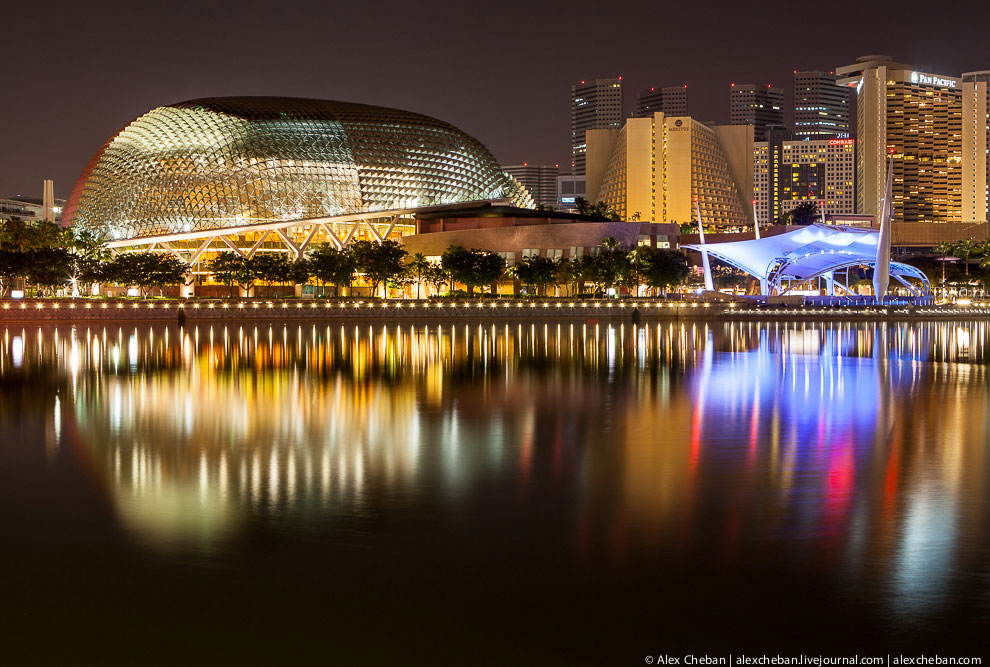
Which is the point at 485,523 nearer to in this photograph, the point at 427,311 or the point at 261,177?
the point at 427,311

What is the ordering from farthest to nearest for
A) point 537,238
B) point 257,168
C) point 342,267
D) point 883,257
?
point 537,238 → point 257,168 → point 342,267 → point 883,257

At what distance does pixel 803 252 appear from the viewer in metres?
85.3

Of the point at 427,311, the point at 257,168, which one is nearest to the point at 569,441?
the point at 427,311

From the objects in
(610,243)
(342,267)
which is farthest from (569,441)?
(610,243)

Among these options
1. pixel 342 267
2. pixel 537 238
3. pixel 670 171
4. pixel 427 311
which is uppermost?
pixel 670 171

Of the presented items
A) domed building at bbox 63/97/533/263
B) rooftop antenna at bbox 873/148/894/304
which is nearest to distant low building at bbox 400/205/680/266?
domed building at bbox 63/97/533/263

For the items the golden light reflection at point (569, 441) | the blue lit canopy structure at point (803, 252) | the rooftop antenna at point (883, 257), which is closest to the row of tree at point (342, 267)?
the blue lit canopy structure at point (803, 252)

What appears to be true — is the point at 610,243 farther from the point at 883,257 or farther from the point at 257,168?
the point at 257,168

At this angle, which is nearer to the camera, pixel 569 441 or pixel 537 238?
pixel 569 441

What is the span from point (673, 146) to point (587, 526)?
191 meters

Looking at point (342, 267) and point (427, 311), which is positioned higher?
point (342, 267)

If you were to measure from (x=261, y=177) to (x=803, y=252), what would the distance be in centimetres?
4962

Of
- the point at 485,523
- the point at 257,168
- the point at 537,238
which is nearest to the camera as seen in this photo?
the point at 485,523

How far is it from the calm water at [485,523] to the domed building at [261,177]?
71626mm
